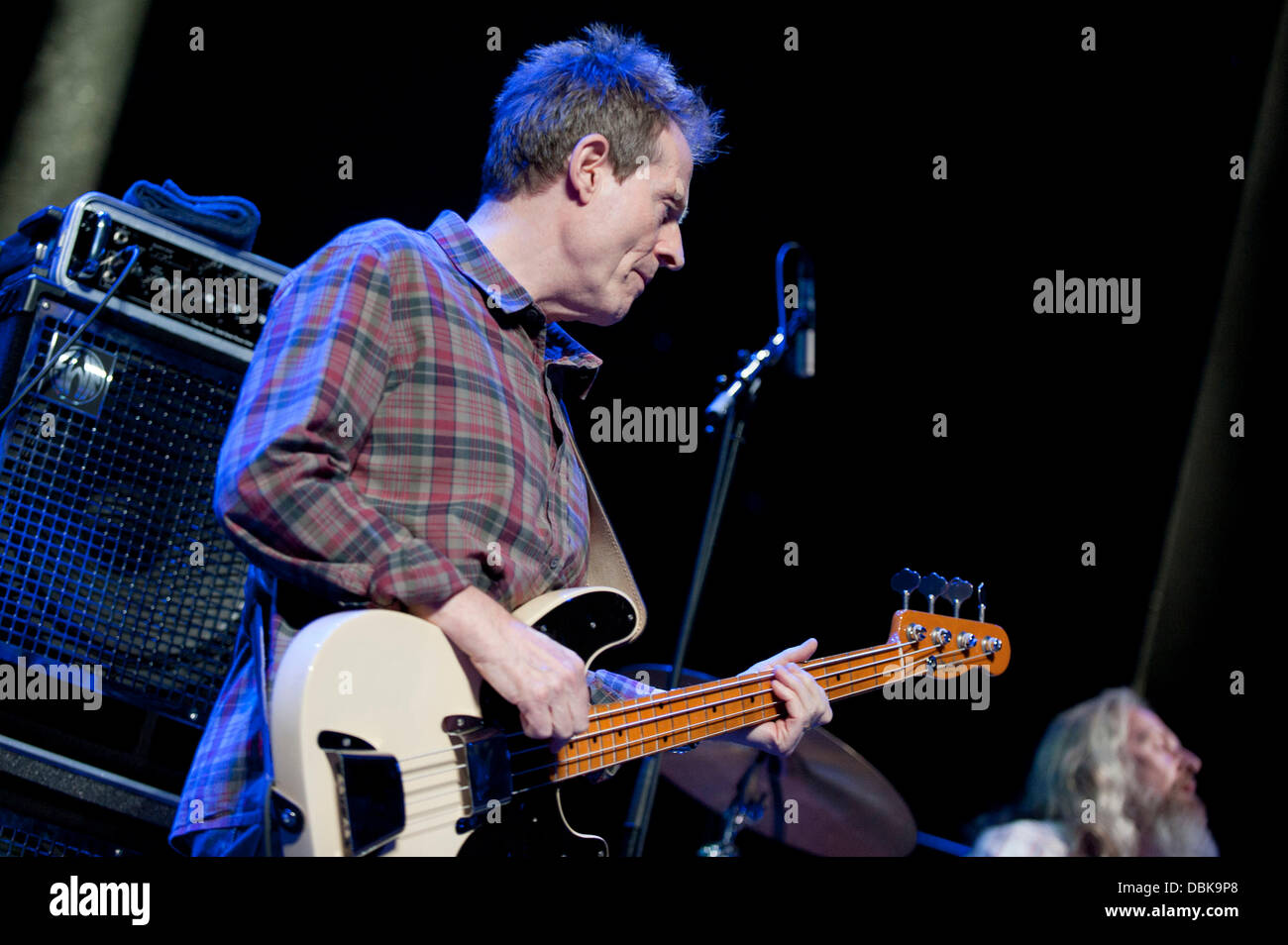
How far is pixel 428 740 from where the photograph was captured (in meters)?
1.44

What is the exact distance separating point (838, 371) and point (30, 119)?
2808 mm

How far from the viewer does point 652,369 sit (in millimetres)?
3770

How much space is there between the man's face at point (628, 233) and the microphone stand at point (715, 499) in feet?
2.29

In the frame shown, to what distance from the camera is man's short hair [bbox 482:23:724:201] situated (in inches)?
81.2

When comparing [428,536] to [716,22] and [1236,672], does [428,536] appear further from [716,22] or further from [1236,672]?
[1236,672]

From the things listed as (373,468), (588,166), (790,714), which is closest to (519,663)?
(373,468)

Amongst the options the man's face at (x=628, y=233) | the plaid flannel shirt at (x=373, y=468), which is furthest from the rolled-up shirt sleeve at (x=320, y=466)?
the man's face at (x=628, y=233)

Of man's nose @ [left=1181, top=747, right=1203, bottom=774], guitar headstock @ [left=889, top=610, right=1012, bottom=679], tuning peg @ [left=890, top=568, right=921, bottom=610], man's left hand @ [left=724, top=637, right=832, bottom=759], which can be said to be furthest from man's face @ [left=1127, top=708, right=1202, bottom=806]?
man's left hand @ [left=724, top=637, right=832, bottom=759]

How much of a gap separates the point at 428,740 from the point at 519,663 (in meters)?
0.17

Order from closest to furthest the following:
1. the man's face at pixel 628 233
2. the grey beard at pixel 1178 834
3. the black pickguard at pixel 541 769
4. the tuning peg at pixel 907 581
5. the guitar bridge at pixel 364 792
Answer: the guitar bridge at pixel 364 792 → the black pickguard at pixel 541 769 → the man's face at pixel 628 233 → the tuning peg at pixel 907 581 → the grey beard at pixel 1178 834

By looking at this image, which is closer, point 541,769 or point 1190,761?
point 541,769

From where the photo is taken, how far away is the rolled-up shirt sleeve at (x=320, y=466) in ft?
4.60

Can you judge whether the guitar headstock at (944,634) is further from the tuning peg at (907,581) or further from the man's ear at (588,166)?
the man's ear at (588,166)

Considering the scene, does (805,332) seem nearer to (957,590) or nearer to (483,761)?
(957,590)
